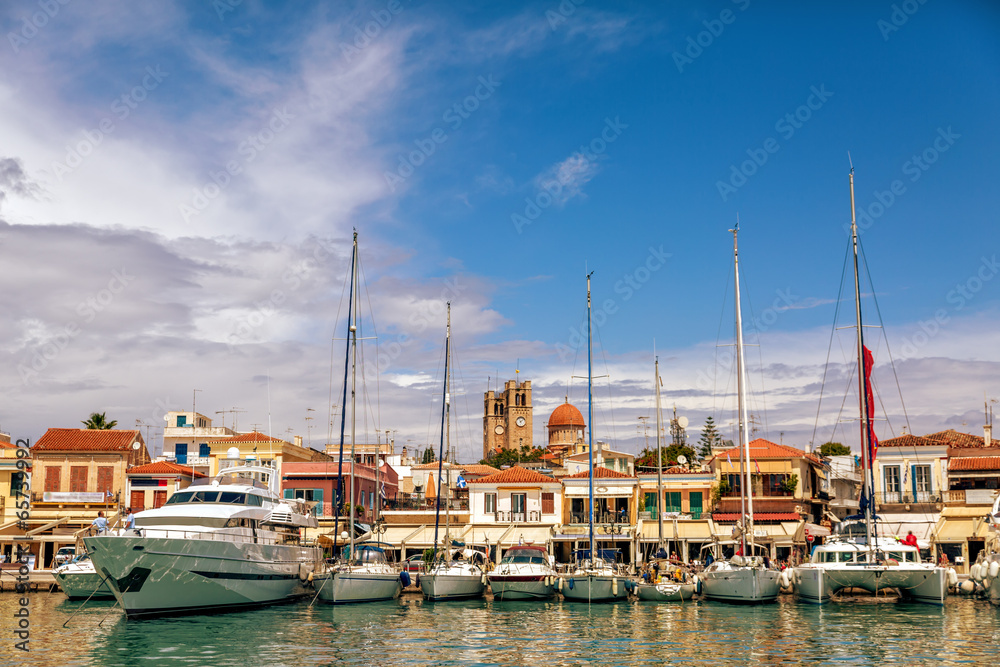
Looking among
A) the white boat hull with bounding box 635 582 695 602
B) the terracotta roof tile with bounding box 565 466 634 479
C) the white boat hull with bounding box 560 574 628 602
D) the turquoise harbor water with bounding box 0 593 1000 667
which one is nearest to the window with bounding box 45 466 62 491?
the turquoise harbor water with bounding box 0 593 1000 667

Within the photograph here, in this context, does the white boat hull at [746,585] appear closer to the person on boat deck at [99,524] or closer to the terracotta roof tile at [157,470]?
the person on boat deck at [99,524]

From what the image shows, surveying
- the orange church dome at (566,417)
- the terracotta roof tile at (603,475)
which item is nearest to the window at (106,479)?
the terracotta roof tile at (603,475)

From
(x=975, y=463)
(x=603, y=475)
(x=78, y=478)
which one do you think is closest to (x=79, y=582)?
(x=78, y=478)

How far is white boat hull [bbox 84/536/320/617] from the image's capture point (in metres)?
32.2

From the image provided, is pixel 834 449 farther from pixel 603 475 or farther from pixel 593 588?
pixel 593 588

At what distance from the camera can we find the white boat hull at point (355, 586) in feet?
124

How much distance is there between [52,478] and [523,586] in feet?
114

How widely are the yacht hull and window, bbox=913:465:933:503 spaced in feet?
81.1

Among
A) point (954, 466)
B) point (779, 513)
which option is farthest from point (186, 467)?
point (954, 466)

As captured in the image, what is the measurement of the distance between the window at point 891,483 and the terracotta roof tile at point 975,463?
9.54 ft

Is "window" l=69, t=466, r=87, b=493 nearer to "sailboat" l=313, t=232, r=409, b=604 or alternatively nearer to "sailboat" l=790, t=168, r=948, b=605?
"sailboat" l=313, t=232, r=409, b=604

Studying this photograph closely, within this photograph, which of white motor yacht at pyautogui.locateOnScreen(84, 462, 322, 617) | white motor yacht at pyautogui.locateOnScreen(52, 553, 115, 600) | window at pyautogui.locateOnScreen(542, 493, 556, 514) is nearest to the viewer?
white motor yacht at pyautogui.locateOnScreen(84, 462, 322, 617)

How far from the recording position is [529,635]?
28844 mm

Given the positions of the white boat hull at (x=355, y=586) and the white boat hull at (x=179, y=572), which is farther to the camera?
the white boat hull at (x=355, y=586)
